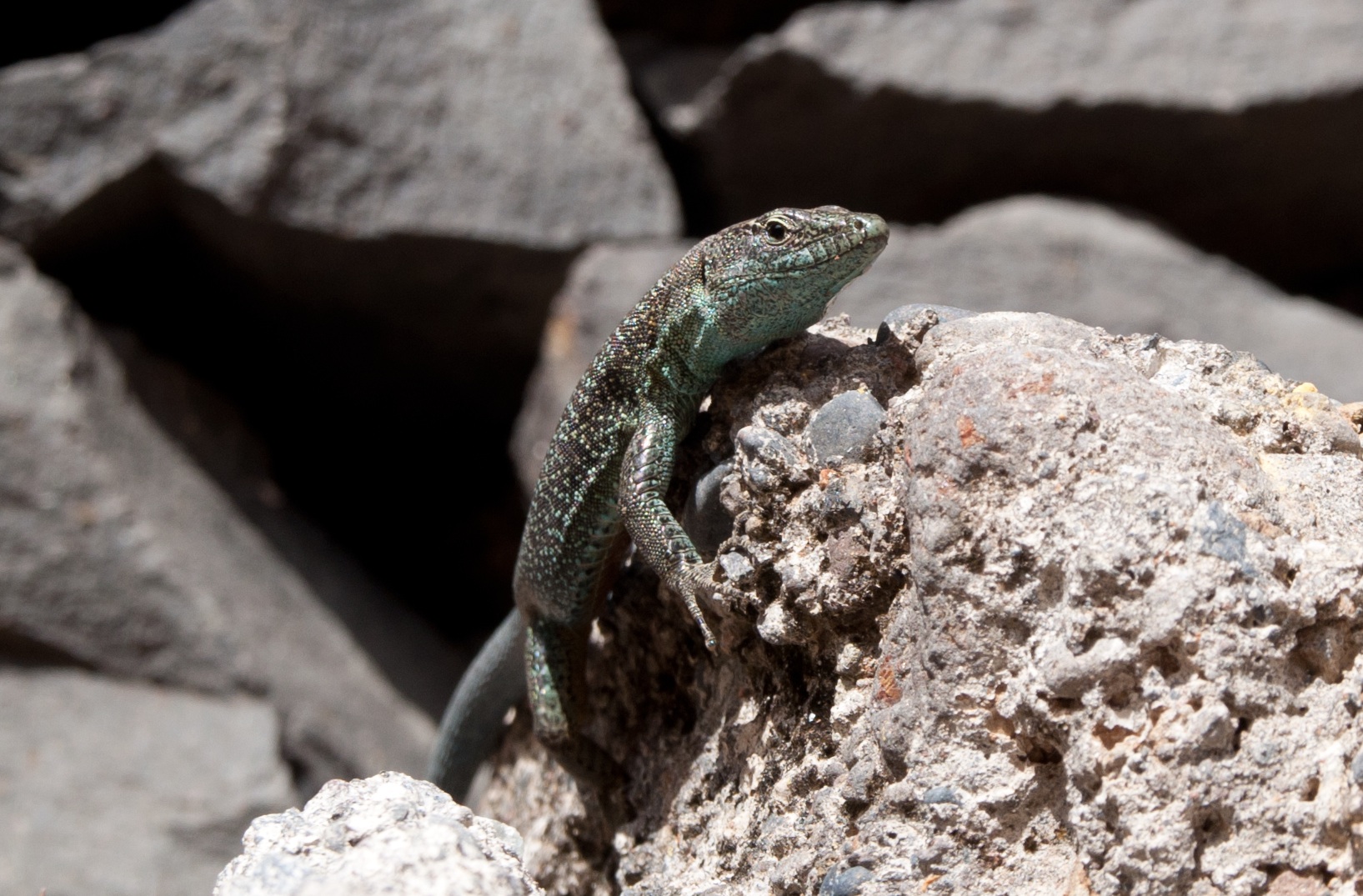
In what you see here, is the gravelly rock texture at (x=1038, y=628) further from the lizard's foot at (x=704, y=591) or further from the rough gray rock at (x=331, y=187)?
the rough gray rock at (x=331, y=187)

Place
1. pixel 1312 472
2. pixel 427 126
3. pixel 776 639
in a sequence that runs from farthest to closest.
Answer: pixel 427 126 < pixel 776 639 < pixel 1312 472

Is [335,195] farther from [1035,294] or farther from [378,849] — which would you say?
[378,849]

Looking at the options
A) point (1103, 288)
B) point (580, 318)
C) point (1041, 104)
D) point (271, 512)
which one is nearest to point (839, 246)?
point (580, 318)

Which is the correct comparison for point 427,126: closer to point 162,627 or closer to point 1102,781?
point 162,627

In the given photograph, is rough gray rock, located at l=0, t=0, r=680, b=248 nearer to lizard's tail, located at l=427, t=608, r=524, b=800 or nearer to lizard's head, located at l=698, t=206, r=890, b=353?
lizard's tail, located at l=427, t=608, r=524, b=800

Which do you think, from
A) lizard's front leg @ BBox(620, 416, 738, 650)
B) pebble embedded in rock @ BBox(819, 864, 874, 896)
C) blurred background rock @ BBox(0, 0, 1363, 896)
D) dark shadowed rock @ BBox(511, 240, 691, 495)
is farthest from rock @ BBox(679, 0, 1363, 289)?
pebble embedded in rock @ BBox(819, 864, 874, 896)

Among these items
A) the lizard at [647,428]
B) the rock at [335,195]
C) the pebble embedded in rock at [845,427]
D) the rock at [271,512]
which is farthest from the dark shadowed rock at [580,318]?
the pebble embedded in rock at [845,427]

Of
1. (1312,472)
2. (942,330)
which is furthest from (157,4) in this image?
(1312,472)
